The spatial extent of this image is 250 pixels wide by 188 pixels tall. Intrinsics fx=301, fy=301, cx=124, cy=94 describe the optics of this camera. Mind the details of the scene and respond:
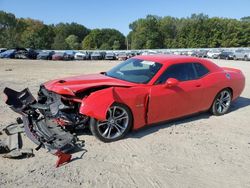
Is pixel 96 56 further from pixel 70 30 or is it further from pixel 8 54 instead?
pixel 70 30

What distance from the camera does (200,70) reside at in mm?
6781

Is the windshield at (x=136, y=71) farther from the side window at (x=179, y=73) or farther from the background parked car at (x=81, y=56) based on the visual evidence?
the background parked car at (x=81, y=56)

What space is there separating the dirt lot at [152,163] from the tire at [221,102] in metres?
1.03

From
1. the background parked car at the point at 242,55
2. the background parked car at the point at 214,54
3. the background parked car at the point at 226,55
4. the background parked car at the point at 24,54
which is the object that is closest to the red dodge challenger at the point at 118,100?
the background parked car at the point at 24,54

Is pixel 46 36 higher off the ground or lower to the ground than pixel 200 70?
higher

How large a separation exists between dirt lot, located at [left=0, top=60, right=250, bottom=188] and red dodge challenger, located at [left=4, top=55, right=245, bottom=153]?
30 centimetres

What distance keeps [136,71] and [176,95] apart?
1.00 m

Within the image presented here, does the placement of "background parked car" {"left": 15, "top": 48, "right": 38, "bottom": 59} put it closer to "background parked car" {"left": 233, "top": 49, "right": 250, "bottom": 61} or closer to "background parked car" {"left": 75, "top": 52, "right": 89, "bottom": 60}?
"background parked car" {"left": 75, "top": 52, "right": 89, "bottom": 60}

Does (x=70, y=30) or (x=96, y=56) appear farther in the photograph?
(x=70, y=30)

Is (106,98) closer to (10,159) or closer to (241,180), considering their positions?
(10,159)

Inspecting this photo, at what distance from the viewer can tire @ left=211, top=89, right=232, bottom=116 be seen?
7.15 meters

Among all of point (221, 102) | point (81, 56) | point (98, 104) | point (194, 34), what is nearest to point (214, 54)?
point (81, 56)

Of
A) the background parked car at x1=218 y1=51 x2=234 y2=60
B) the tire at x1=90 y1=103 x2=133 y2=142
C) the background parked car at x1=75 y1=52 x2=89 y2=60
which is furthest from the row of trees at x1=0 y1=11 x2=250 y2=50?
the tire at x1=90 y1=103 x2=133 y2=142

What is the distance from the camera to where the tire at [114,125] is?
5191mm
